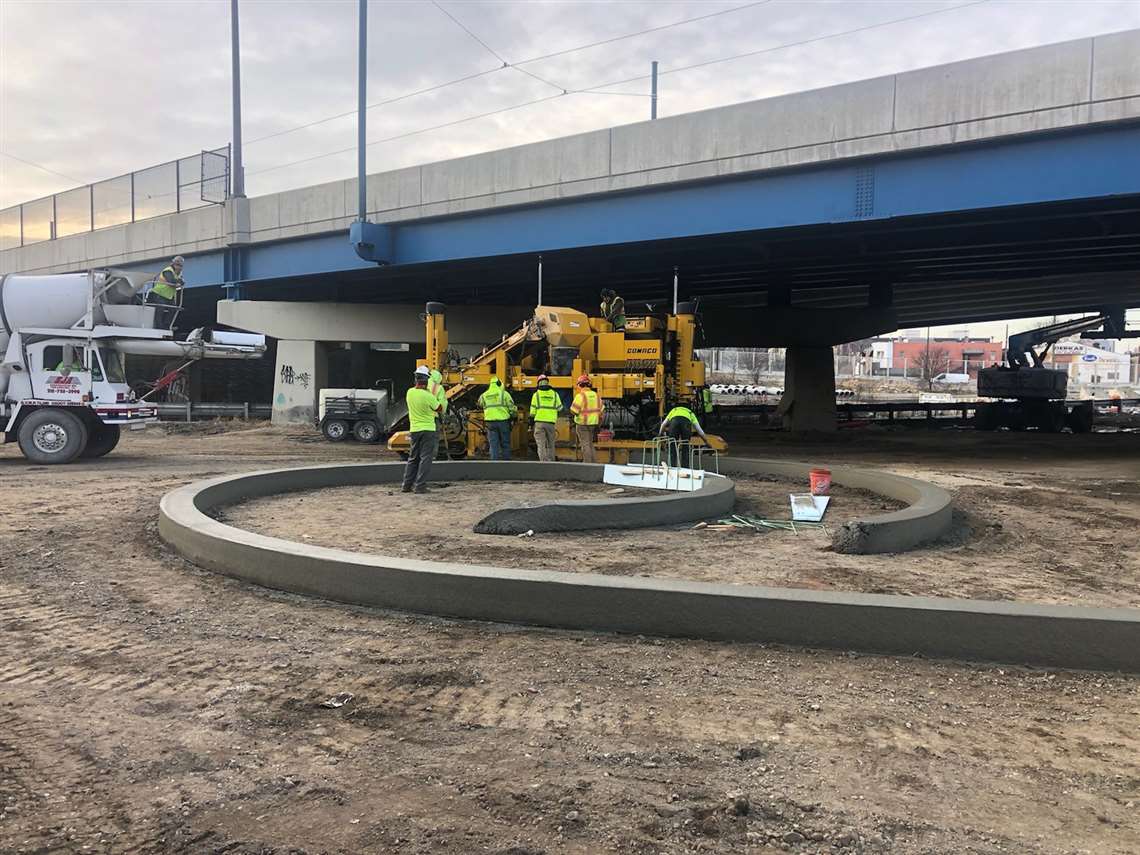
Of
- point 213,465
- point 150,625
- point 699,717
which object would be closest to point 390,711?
point 699,717

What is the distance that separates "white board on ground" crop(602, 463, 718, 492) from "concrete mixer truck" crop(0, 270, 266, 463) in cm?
1008

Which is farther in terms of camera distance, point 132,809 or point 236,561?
point 236,561

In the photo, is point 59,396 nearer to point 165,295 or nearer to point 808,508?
point 165,295

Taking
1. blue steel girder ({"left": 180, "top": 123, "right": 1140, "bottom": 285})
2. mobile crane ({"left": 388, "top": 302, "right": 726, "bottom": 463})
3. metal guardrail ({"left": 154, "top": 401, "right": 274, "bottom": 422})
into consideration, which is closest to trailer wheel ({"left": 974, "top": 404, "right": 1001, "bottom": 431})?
blue steel girder ({"left": 180, "top": 123, "right": 1140, "bottom": 285})

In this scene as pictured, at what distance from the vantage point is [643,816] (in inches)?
127

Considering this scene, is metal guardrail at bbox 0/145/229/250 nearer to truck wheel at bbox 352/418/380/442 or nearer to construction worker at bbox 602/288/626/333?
truck wheel at bbox 352/418/380/442

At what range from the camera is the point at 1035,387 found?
3312 centimetres

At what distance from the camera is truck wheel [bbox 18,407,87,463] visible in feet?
51.5

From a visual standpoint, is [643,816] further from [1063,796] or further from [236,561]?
[236,561]

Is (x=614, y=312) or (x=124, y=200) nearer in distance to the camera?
(x=614, y=312)

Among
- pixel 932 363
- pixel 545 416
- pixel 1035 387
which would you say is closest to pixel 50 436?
pixel 545 416

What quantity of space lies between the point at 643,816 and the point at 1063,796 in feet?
5.83

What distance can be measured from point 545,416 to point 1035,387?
2671 centimetres

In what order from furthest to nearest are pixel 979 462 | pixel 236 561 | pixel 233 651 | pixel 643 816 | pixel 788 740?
pixel 979 462 < pixel 236 561 < pixel 233 651 < pixel 788 740 < pixel 643 816
